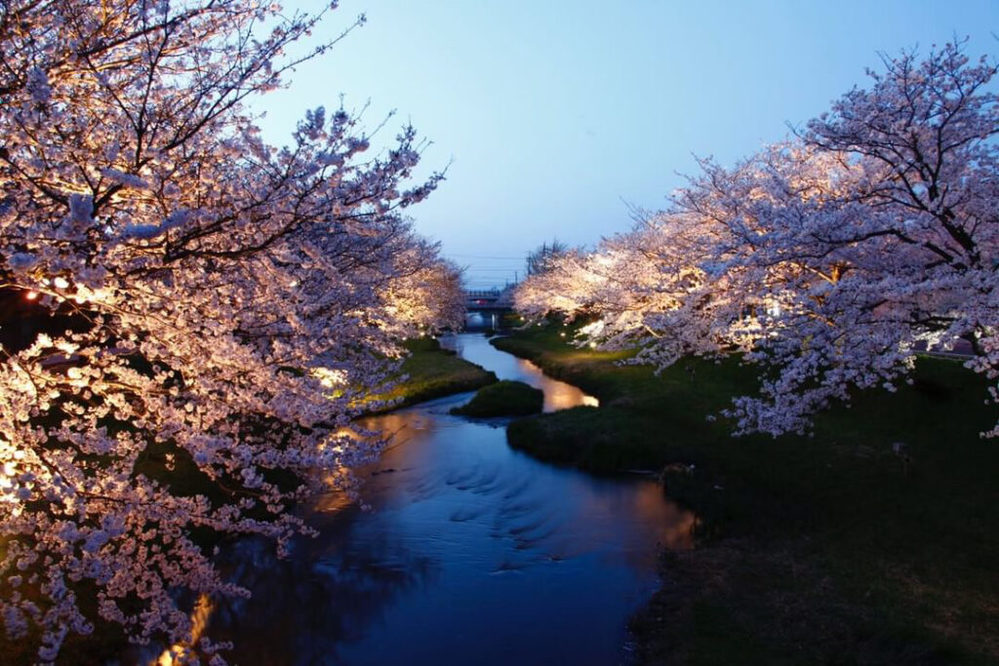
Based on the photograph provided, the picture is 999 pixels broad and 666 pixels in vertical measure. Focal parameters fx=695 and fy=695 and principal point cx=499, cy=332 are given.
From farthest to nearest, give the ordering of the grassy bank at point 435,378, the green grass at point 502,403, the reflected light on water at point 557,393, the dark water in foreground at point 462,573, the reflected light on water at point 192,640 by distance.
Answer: the grassy bank at point 435,378
the reflected light on water at point 557,393
the green grass at point 502,403
the dark water in foreground at point 462,573
the reflected light on water at point 192,640

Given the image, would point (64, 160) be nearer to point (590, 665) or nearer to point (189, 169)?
point (189, 169)

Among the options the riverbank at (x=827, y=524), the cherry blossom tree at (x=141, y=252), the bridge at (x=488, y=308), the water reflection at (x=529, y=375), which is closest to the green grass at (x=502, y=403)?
the water reflection at (x=529, y=375)

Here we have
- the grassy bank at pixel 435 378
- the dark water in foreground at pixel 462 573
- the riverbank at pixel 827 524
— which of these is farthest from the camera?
the grassy bank at pixel 435 378

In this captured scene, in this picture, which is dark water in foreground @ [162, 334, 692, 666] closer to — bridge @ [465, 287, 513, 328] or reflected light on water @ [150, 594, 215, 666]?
reflected light on water @ [150, 594, 215, 666]

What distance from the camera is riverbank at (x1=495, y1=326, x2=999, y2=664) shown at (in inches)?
332

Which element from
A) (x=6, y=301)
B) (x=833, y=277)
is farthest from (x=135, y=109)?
(x=833, y=277)

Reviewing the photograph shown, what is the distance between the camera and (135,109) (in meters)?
6.52

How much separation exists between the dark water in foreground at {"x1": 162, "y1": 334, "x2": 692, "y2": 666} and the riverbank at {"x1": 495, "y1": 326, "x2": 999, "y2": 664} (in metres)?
0.88

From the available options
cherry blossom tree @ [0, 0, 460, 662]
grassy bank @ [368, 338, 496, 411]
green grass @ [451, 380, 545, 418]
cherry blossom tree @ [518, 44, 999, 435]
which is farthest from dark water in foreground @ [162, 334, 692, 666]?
grassy bank @ [368, 338, 496, 411]

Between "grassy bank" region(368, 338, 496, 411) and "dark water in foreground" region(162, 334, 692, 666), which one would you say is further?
"grassy bank" region(368, 338, 496, 411)

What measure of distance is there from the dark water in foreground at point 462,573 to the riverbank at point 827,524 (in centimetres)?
88

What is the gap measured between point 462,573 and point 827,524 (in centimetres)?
647

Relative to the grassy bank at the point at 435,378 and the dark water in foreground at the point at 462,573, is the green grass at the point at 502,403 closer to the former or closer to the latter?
the grassy bank at the point at 435,378

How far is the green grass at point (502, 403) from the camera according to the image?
2453cm
